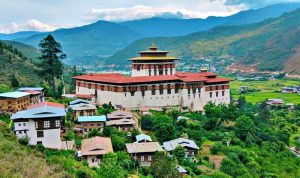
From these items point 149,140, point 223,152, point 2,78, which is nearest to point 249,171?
point 223,152

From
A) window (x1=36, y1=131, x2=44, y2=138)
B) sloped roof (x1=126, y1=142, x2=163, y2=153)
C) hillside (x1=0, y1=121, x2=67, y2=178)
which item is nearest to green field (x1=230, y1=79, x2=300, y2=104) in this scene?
sloped roof (x1=126, y1=142, x2=163, y2=153)

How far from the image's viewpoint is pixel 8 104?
1608 inches

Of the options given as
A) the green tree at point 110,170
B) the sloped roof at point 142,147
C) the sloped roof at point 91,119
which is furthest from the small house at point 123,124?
the green tree at point 110,170

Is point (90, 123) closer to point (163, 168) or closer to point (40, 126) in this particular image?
point (40, 126)

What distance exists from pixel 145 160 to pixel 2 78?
119 ft

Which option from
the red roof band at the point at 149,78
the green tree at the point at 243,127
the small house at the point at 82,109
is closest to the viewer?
the small house at the point at 82,109

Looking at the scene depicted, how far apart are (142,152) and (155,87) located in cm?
1669

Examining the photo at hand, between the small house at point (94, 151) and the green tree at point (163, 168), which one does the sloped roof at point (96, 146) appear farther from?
the green tree at point (163, 168)

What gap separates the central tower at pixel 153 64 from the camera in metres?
58.8

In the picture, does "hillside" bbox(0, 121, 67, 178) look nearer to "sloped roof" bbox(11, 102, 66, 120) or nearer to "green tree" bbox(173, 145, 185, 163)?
"sloped roof" bbox(11, 102, 66, 120)

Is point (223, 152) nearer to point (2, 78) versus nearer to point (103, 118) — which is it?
point (103, 118)

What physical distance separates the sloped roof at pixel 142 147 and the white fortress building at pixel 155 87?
12.8 m

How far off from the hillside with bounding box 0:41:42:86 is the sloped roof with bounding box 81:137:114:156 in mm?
32549

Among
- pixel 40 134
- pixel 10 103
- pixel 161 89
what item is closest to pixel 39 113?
pixel 40 134
